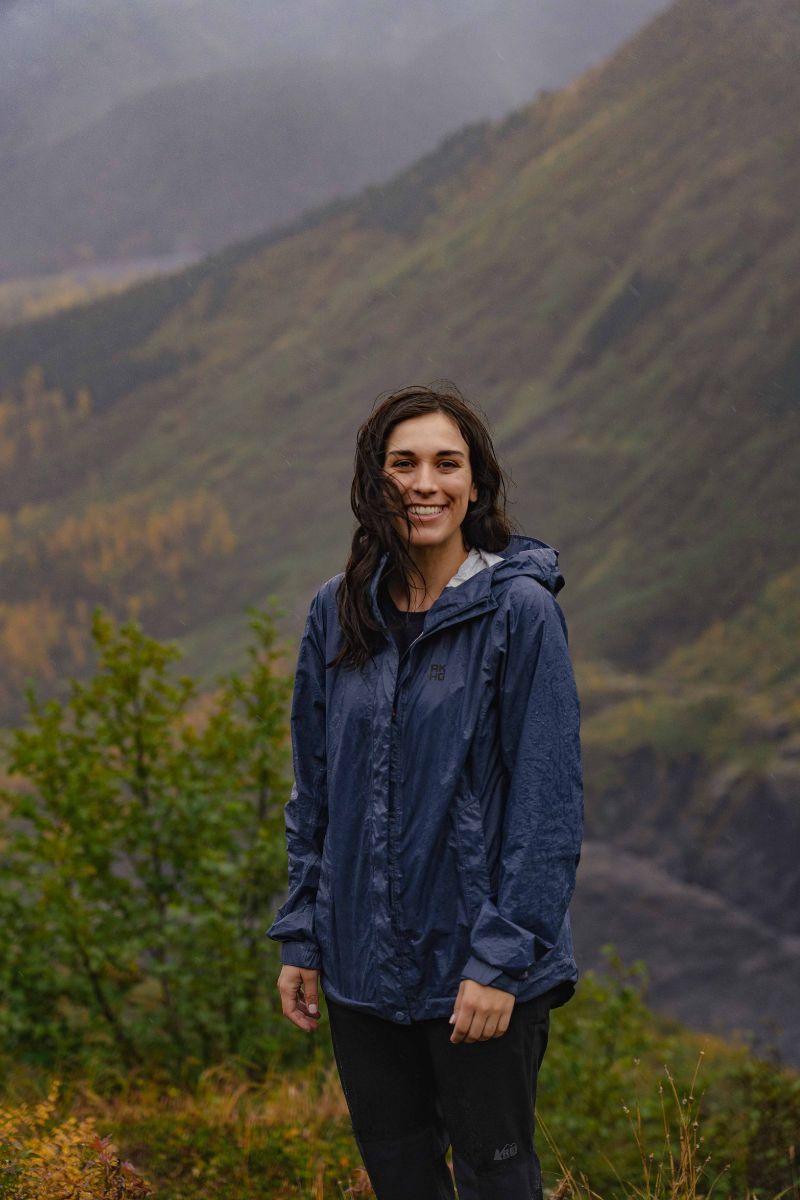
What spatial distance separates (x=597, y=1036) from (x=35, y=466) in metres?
44.9

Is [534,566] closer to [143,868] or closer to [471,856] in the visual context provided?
[471,856]

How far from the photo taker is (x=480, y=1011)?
1672 mm

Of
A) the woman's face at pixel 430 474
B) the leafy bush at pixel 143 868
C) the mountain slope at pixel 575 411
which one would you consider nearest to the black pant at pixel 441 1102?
the woman's face at pixel 430 474

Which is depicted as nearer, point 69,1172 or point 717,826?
point 69,1172

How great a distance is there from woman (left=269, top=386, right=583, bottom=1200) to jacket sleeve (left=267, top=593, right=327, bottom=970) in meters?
0.01

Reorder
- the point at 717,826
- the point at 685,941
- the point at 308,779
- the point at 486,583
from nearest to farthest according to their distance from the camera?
the point at 486,583, the point at 308,779, the point at 685,941, the point at 717,826

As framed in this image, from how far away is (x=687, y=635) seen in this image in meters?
31.4

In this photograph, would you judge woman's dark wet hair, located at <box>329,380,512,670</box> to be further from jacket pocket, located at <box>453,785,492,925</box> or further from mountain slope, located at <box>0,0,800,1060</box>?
mountain slope, located at <box>0,0,800,1060</box>

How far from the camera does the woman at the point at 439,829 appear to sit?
68.2 inches

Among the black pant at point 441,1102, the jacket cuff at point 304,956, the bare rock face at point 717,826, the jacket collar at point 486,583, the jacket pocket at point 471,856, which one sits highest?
the jacket collar at point 486,583

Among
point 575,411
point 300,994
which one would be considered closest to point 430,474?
point 300,994

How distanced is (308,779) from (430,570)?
1.40ft

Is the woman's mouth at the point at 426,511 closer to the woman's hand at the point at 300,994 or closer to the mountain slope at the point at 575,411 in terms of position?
the woman's hand at the point at 300,994

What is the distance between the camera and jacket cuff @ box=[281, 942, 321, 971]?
6.34 feet
